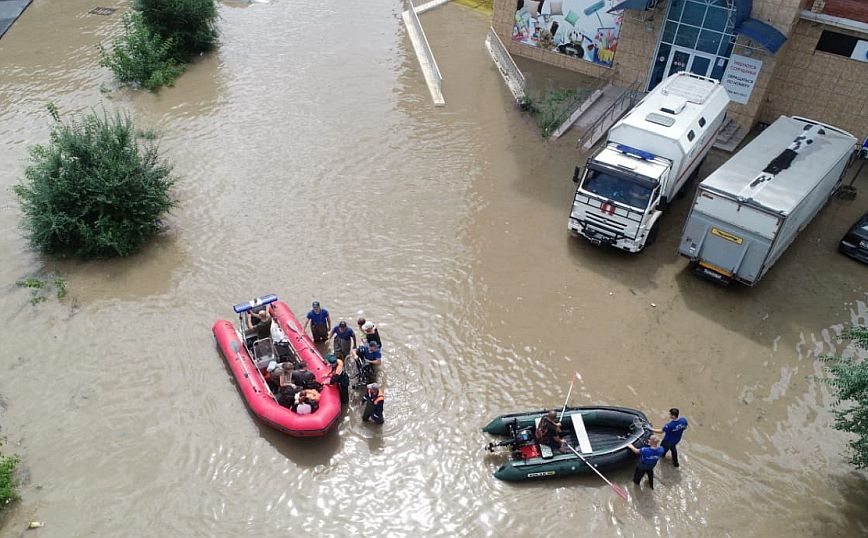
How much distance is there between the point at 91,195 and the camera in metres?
15.0

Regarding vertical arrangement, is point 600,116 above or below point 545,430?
above

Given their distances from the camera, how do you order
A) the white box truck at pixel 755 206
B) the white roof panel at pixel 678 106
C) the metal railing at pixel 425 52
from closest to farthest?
the white box truck at pixel 755 206, the white roof panel at pixel 678 106, the metal railing at pixel 425 52

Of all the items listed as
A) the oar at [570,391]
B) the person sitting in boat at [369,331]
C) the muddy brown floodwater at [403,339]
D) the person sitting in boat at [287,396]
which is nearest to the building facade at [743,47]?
the muddy brown floodwater at [403,339]

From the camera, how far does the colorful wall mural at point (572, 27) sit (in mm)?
22000

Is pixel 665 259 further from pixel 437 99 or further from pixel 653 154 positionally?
pixel 437 99

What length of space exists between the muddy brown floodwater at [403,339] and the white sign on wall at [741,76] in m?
2.91

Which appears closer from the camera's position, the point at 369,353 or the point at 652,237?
the point at 369,353

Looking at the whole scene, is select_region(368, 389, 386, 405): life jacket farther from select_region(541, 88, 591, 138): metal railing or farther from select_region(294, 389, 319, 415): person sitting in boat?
select_region(541, 88, 591, 138): metal railing

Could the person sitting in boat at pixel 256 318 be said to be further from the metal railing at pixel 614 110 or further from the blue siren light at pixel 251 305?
the metal railing at pixel 614 110

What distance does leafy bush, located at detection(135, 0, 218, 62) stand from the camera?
24016 mm

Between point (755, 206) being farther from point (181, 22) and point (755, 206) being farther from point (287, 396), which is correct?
point (181, 22)

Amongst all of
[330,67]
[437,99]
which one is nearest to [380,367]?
[437,99]

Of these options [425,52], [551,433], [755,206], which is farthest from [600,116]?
[551,433]

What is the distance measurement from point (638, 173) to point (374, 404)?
8.32 m
